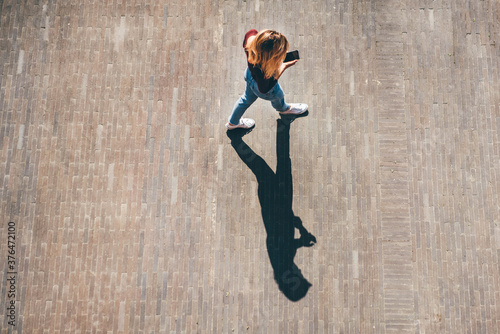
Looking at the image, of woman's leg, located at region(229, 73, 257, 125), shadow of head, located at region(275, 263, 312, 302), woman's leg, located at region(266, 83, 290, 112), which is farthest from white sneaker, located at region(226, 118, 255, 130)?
shadow of head, located at region(275, 263, 312, 302)

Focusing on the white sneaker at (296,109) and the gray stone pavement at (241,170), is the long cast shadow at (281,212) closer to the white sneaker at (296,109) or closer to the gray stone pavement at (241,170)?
the gray stone pavement at (241,170)

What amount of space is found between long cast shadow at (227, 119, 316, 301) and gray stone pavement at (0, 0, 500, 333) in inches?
1.5

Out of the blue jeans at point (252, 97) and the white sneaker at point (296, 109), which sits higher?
the white sneaker at point (296, 109)

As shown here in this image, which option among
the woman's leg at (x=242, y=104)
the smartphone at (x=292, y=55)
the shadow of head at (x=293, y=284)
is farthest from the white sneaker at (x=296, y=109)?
the shadow of head at (x=293, y=284)

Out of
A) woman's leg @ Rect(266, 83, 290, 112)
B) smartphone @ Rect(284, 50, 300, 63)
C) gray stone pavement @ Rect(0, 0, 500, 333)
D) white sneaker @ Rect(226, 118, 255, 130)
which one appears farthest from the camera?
white sneaker @ Rect(226, 118, 255, 130)

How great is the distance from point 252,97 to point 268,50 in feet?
5.39

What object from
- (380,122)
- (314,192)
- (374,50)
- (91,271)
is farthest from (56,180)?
(374,50)

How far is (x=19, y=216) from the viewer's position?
19.6 feet

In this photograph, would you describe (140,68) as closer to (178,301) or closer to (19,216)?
(19,216)

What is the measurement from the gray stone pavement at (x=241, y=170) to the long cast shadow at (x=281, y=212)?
0.04 m

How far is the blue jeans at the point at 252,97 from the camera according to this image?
15.2 feet

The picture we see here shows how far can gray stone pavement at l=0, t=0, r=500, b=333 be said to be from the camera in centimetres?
574

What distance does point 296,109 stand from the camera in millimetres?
6098

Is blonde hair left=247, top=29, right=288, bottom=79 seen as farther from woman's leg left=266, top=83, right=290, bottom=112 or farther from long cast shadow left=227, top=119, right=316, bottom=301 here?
long cast shadow left=227, top=119, right=316, bottom=301
